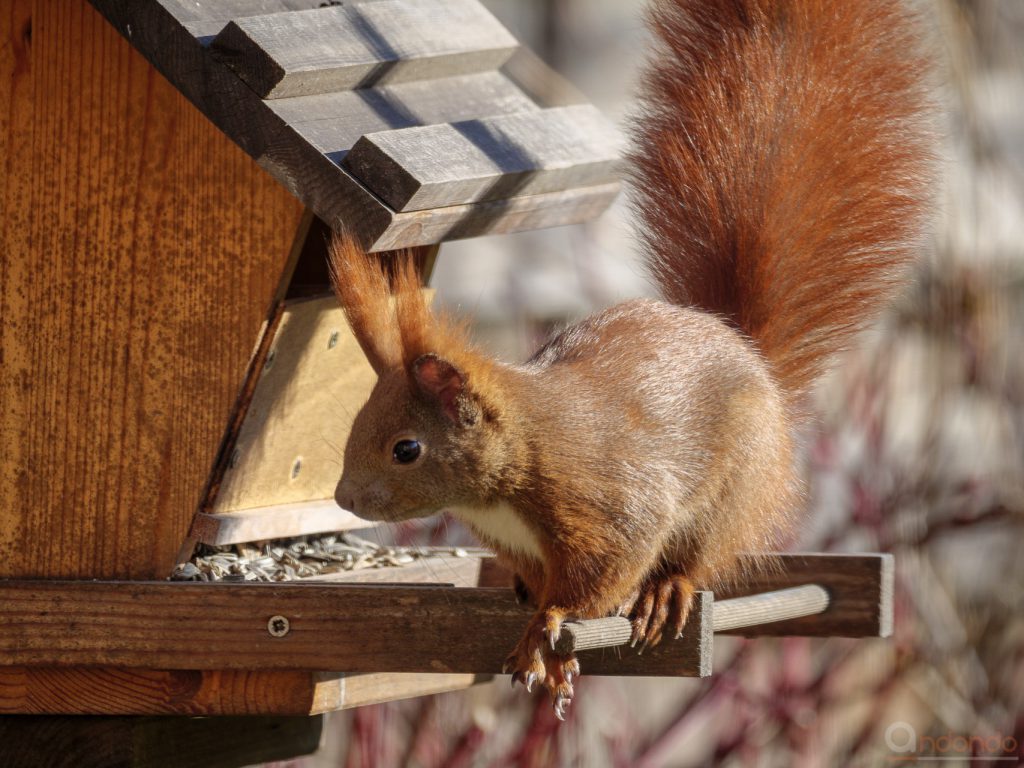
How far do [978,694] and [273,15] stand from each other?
2.39m

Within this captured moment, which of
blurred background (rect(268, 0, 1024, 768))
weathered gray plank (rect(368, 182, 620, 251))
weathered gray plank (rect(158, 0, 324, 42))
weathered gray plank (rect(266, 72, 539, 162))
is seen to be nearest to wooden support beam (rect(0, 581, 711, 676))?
weathered gray plank (rect(368, 182, 620, 251))

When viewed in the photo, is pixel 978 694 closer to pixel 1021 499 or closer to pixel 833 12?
pixel 1021 499

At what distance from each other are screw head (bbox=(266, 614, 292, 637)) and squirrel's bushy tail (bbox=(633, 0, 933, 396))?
79 centimetres

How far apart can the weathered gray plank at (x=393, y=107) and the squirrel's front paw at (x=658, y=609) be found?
645 millimetres

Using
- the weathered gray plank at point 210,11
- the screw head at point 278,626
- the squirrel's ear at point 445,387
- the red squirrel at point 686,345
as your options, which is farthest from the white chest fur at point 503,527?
the weathered gray plank at point 210,11

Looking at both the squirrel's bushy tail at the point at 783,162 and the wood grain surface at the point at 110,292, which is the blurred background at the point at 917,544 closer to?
the squirrel's bushy tail at the point at 783,162

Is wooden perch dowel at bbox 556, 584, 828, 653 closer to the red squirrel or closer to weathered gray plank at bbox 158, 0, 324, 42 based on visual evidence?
the red squirrel

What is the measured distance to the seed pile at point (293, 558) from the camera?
193 centimetres

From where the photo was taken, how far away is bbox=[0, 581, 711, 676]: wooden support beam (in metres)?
1.68

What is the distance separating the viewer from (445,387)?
5.71 ft

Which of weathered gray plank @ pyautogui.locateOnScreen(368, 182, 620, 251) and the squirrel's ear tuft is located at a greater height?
weathered gray plank @ pyautogui.locateOnScreen(368, 182, 620, 251)

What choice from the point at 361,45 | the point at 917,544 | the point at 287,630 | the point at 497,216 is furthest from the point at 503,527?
the point at 917,544

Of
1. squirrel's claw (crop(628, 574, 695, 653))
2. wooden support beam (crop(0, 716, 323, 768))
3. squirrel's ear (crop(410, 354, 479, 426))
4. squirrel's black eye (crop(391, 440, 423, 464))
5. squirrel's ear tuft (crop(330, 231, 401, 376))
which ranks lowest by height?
wooden support beam (crop(0, 716, 323, 768))

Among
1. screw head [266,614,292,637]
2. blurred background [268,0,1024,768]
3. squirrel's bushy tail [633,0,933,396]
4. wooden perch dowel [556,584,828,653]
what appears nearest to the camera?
wooden perch dowel [556,584,828,653]
